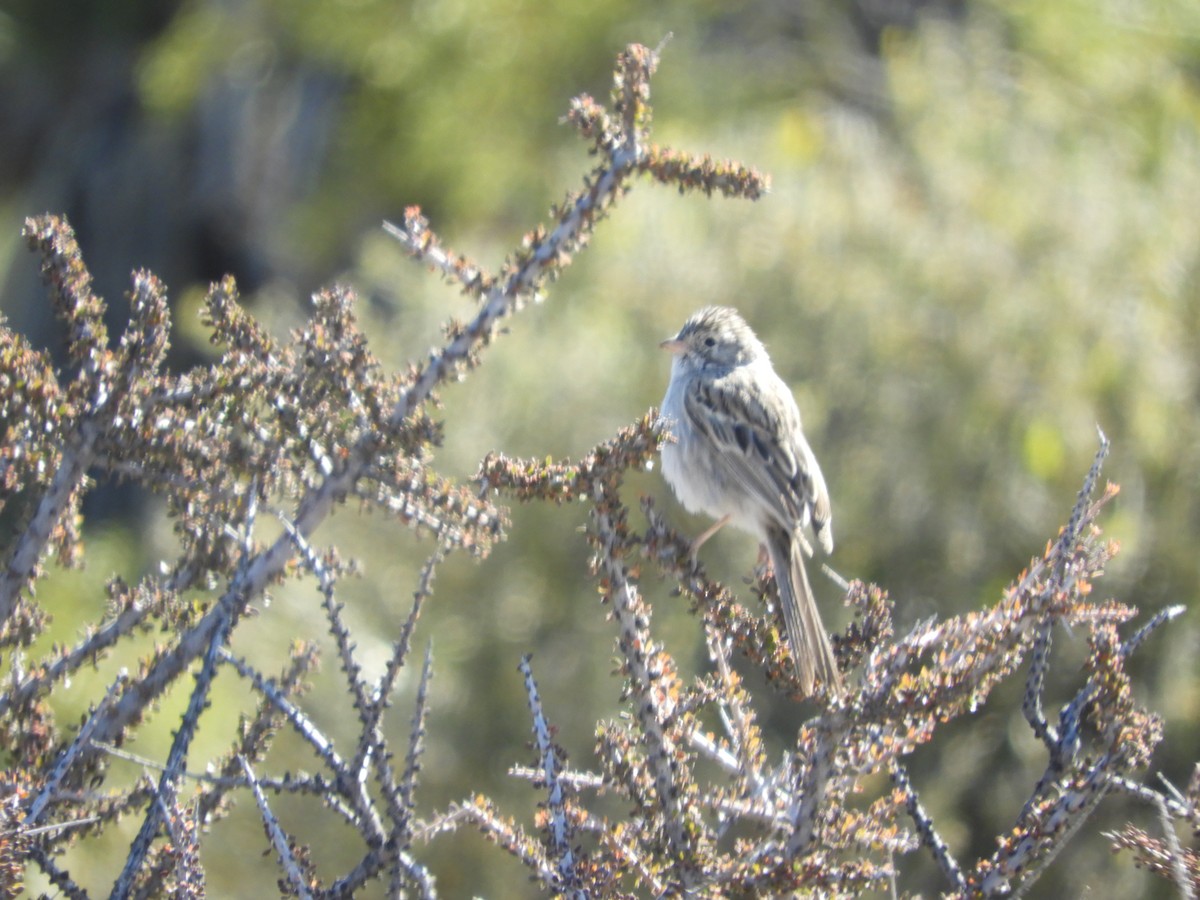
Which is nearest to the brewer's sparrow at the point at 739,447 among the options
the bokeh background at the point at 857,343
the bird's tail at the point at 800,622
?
the bird's tail at the point at 800,622

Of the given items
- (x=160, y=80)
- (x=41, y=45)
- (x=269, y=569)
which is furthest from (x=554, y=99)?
(x=269, y=569)

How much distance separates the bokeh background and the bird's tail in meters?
1.55

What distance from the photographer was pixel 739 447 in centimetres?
357

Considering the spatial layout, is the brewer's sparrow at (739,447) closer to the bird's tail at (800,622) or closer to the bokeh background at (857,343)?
the bird's tail at (800,622)

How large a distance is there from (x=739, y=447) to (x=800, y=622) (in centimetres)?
132

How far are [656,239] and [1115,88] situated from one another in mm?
2640

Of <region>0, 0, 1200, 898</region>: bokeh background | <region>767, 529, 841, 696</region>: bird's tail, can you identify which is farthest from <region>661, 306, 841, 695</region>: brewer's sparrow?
<region>0, 0, 1200, 898</region>: bokeh background

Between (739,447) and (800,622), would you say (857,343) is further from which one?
(800,622)

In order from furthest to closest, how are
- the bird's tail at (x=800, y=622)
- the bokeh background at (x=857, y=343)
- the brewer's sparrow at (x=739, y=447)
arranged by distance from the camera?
the bokeh background at (x=857, y=343) → the brewer's sparrow at (x=739, y=447) → the bird's tail at (x=800, y=622)

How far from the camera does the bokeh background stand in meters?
5.16

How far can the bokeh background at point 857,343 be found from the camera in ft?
16.9

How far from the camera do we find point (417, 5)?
8.18 m

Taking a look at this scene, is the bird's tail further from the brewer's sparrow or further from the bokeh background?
the bokeh background

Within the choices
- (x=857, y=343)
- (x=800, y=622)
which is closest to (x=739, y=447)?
(x=800, y=622)
